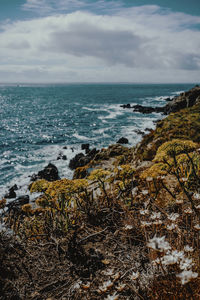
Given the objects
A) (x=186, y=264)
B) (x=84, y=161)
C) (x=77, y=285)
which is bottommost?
(x=84, y=161)

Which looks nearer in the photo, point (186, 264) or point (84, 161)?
point (186, 264)

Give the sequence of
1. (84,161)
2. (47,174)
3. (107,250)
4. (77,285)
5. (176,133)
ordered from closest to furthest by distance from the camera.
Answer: (77,285), (107,250), (176,133), (47,174), (84,161)

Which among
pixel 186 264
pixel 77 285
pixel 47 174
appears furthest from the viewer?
pixel 47 174

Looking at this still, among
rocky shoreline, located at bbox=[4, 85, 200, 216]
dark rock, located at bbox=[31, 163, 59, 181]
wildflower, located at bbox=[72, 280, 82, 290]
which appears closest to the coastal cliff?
wildflower, located at bbox=[72, 280, 82, 290]

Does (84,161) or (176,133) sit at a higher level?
(176,133)

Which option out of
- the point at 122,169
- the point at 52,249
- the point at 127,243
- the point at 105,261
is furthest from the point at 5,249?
the point at 122,169

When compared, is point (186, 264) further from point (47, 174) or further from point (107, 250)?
point (47, 174)

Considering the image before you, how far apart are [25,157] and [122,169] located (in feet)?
60.8

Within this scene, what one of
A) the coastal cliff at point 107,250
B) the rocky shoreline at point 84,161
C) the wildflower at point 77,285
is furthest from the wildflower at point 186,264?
the rocky shoreline at point 84,161

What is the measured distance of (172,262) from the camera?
1234 millimetres

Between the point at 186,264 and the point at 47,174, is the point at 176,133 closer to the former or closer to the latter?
the point at 186,264

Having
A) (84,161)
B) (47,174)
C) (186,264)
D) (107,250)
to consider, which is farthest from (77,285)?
(84,161)

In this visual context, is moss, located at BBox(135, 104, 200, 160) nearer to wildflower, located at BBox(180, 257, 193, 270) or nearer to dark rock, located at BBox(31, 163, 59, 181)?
wildflower, located at BBox(180, 257, 193, 270)

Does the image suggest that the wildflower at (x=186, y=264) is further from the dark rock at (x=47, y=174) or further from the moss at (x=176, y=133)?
the dark rock at (x=47, y=174)
